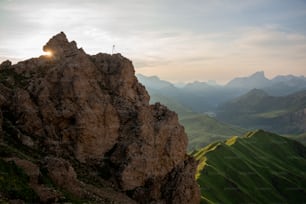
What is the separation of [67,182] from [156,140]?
24778mm

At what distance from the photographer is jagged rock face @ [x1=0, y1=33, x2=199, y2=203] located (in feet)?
234

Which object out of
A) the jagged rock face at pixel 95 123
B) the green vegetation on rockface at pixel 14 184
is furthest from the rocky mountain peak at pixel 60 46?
the green vegetation on rockface at pixel 14 184

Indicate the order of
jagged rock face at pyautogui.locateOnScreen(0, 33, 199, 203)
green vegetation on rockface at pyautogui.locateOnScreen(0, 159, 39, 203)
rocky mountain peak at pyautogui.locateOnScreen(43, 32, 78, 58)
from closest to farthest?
1. green vegetation on rockface at pyautogui.locateOnScreen(0, 159, 39, 203)
2. jagged rock face at pyautogui.locateOnScreen(0, 33, 199, 203)
3. rocky mountain peak at pyautogui.locateOnScreen(43, 32, 78, 58)

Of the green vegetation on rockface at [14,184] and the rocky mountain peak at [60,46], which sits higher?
the rocky mountain peak at [60,46]

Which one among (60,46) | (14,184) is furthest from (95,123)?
(14,184)

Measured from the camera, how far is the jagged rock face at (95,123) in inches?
2810

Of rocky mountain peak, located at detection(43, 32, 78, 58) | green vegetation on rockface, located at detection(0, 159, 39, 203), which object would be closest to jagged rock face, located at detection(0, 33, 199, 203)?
rocky mountain peak, located at detection(43, 32, 78, 58)

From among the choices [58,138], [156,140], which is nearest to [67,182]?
[58,138]

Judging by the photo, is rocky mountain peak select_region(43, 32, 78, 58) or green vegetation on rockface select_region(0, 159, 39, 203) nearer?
green vegetation on rockface select_region(0, 159, 39, 203)

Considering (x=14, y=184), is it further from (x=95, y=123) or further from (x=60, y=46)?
(x=60, y=46)

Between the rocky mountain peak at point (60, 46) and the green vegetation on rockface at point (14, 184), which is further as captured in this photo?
the rocky mountain peak at point (60, 46)

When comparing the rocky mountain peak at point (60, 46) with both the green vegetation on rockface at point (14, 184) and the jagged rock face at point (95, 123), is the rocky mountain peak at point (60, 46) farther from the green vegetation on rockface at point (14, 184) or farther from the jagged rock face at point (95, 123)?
the green vegetation on rockface at point (14, 184)

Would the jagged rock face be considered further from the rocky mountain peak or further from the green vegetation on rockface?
the green vegetation on rockface

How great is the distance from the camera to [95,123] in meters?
75.6
